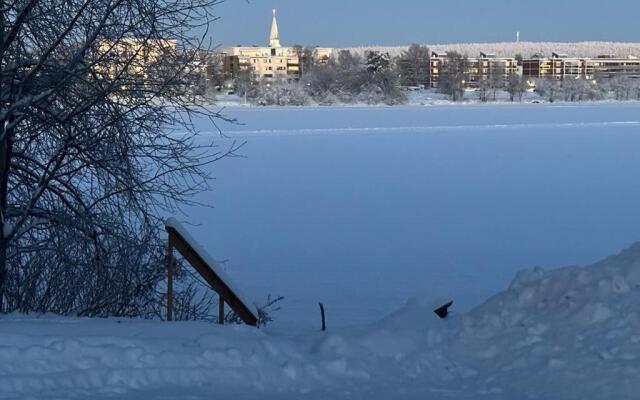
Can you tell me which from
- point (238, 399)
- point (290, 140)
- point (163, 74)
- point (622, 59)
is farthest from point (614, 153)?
point (622, 59)

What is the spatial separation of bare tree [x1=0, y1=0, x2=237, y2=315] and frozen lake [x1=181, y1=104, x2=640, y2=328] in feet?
8.79

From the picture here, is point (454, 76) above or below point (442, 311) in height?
below

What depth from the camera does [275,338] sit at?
6.16 m

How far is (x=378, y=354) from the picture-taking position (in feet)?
19.5

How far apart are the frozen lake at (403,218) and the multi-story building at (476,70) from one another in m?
94.1

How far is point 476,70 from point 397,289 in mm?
131697

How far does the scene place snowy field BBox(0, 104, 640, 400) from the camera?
17.6 feet

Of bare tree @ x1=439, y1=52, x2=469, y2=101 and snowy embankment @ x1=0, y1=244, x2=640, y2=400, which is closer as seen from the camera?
snowy embankment @ x1=0, y1=244, x2=640, y2=400

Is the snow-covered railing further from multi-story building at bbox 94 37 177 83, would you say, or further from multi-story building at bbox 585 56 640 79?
multi-story building at bbox 585 56 640 79

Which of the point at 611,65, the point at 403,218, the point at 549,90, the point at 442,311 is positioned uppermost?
the point at 442,311

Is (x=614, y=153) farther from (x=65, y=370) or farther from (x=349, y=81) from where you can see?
(x=349, y=81)

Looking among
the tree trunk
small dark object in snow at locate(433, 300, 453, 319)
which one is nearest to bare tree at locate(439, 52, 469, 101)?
the tree trunk

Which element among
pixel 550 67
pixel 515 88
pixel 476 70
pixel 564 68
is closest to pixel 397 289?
pixel 515 88

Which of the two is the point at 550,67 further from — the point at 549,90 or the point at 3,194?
the point at 3,194
